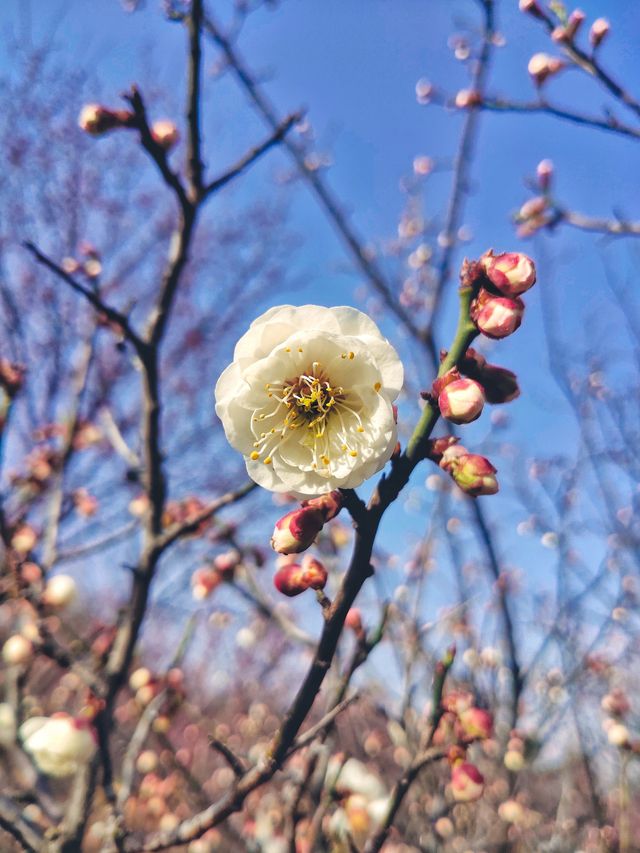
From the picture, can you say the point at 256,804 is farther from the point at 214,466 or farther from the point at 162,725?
the point at 214,466

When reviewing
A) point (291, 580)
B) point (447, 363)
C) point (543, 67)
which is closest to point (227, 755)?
point (291, 580)

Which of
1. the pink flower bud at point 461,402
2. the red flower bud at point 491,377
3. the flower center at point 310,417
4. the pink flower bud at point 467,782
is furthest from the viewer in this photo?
the pink flower bud at point 467,782

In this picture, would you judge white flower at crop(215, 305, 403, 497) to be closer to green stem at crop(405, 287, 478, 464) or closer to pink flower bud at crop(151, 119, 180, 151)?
green stem at crop(405, 287, 478, 464)

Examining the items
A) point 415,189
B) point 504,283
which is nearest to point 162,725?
point 504,283

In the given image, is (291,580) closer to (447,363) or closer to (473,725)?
(447,363)

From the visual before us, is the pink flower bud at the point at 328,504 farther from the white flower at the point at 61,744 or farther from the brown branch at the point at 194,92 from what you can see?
the white flower at the point at 61,744

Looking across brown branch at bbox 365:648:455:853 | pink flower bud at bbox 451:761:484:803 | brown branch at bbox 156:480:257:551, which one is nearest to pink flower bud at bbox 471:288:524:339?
brown branch at bbox 365:648:455:853

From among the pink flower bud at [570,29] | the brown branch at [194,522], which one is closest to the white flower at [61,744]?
the brown branch at [194,522]
